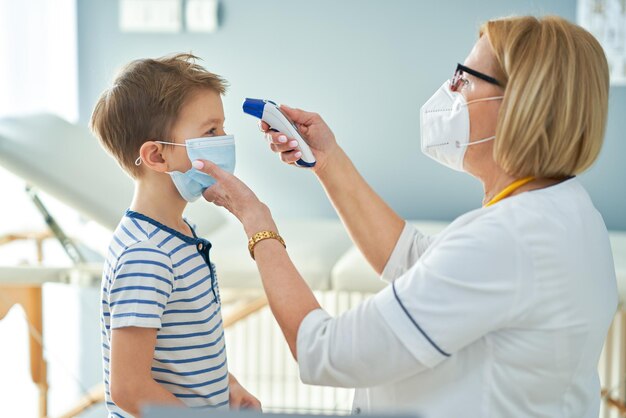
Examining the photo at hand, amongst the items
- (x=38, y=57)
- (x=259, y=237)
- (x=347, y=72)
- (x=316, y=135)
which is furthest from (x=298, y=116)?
(x=38, y=57)

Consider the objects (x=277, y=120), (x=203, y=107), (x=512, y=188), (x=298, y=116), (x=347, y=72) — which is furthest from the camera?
(x=347, y=72)

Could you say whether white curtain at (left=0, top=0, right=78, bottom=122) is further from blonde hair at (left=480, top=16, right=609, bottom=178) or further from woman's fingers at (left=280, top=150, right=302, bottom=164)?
blonde hair at (left=480, top=16, right=609, bottom=178)

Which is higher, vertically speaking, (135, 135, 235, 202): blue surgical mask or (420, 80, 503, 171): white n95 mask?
(420, 80, 503, 171): white n95 mask

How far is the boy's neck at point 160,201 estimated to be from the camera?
1.44 m

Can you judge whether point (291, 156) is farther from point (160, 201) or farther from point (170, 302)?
point (170, 302)

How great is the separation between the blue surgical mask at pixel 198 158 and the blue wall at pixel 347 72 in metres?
1.99

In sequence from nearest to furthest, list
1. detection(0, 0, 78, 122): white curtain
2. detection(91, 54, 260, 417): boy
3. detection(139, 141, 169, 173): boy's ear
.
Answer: detection(91, 54, 260, 417): boy → detection(139, 141, 169, 173): boy's ear → detection(0, 0, 78, 122): white curtain

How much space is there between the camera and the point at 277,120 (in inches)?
62.1

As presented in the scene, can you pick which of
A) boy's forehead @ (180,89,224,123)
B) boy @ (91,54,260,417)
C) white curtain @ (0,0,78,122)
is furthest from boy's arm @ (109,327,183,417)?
white curtain @ (0,0,78,122)

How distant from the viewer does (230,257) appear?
2482mm

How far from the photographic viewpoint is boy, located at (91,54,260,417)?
1.32 metres

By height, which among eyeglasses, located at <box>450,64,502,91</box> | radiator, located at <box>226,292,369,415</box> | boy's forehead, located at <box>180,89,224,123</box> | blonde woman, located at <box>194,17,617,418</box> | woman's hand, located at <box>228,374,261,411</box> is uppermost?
eyeglasses, located at <box>450,64,502,91</box>

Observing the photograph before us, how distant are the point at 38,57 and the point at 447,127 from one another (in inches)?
92.9

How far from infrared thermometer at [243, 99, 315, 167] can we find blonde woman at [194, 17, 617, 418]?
176 mm
